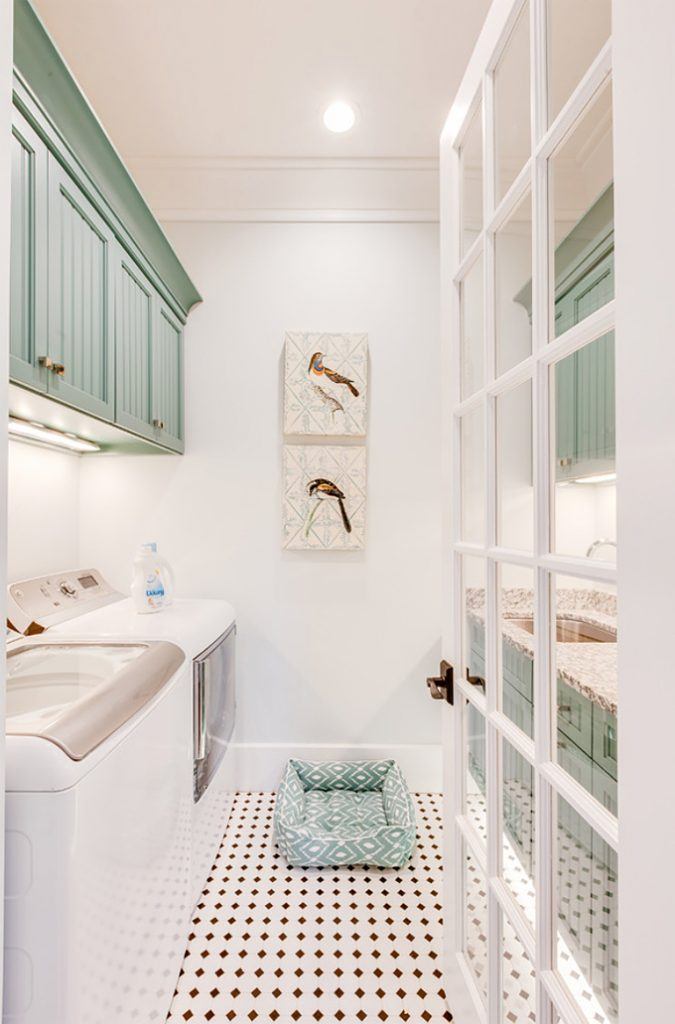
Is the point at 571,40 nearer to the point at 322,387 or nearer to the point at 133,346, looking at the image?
A: the point at 133,346

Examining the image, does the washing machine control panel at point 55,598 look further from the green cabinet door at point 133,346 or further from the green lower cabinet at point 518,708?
the green lower cabinet at point 518,708

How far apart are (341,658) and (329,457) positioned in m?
0.94

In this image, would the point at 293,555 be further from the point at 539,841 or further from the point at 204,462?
the point at 539,841

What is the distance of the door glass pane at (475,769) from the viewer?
96 centimetres

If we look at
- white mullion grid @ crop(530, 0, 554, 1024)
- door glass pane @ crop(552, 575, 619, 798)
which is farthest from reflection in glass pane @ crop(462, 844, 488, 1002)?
door glass pane @ crop(552, 575, 619, 798)

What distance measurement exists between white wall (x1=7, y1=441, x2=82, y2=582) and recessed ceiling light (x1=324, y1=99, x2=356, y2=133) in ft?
5.56

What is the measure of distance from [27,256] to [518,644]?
4.17 feet

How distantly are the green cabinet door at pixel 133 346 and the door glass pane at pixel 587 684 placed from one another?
54.5 inches

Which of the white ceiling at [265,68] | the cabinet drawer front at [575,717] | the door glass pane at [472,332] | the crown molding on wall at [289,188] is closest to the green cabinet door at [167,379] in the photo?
the crown molding on wall at [289,188]

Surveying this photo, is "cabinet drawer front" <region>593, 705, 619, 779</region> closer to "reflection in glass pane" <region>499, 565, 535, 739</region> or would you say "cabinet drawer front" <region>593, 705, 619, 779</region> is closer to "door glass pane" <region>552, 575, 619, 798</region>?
"door glass pane" <region>552, 575, 619, 798</region>

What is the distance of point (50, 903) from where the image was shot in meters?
0.75

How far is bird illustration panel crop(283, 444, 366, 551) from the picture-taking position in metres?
2.20

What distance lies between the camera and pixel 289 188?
2.15 metres

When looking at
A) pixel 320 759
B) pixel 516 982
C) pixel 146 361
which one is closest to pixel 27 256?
pixel 146 361
